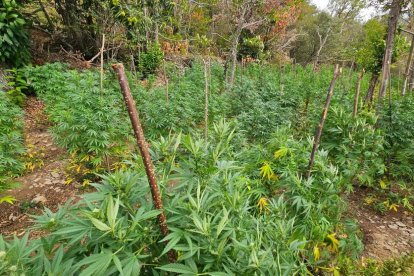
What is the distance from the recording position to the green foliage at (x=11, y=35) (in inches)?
240

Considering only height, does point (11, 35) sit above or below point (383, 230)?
above

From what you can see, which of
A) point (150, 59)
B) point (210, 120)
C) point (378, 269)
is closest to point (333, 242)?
point (378, 269)

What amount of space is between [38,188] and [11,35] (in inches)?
168

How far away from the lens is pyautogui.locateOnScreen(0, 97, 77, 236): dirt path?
3.50m

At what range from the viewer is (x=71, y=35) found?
907cm

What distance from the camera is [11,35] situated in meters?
6.22

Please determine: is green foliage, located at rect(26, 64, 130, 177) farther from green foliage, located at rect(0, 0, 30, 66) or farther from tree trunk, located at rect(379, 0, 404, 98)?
tree trunk, located at rect(379, 0, 404, 98)

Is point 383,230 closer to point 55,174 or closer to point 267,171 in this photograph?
point 267,171

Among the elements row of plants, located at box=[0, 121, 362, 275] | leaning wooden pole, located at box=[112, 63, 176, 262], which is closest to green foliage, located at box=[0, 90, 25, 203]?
row of plants, located at box=[0, 121, 362, 275]

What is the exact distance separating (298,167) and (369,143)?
4.44 ft

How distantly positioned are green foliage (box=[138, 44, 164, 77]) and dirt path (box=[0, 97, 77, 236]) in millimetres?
4365

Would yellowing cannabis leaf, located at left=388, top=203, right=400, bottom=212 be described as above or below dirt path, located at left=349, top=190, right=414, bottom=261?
above

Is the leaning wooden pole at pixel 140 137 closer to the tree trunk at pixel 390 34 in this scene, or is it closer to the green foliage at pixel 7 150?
the green foliage at pixel 7 150

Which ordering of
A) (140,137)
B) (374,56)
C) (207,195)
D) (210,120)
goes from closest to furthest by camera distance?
(140,137)
(207,195)
(210,120)
(374,56)
